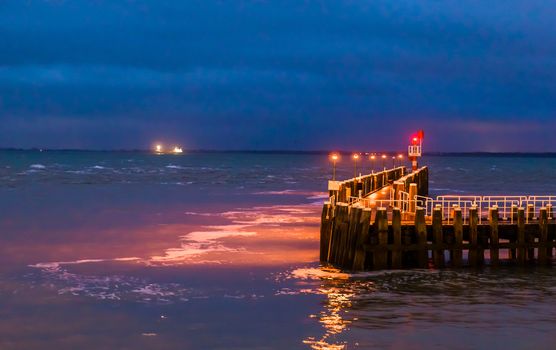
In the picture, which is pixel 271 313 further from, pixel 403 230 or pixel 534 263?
pixel 534 263

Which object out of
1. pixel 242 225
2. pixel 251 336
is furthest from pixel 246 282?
pixel 242 225

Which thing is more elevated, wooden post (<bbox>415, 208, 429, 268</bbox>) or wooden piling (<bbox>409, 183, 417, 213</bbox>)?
wooden piling (<bbox>409, 183, 417, 213</bbox>)

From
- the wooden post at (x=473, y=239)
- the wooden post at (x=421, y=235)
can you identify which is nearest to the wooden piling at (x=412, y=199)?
the wooden post at (x=473, y=239)

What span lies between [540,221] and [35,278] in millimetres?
17814

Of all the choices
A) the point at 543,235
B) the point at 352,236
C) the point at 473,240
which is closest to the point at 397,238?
the point at 352,236

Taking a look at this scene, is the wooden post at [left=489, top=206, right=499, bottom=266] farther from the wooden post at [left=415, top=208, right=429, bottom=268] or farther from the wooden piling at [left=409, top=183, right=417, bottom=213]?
the wooden piling at [left=409, top=183, right=417, bottom=213]

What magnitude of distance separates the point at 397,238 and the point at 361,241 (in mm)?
1194

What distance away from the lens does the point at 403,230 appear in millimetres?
26141

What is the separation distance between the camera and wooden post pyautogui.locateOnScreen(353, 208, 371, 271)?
25406 mm

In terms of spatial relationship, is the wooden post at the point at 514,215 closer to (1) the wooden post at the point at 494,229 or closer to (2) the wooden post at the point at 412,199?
(1) the wooden post at the point at 494,229

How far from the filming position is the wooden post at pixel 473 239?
2692cm

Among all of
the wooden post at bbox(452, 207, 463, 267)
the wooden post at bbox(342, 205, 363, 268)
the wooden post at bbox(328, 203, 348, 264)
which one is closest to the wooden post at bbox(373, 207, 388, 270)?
the wooden post at bbox(342, 205, 363, 268)

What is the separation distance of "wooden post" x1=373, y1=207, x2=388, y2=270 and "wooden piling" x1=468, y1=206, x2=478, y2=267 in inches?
134

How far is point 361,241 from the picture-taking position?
25.7 metres
